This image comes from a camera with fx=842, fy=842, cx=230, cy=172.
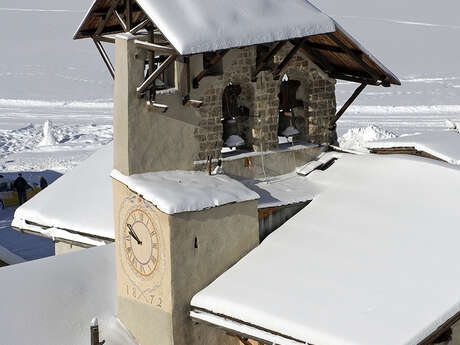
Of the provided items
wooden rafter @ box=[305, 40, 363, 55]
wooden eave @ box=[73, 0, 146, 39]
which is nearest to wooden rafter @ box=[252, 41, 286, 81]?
wooden rafter @ box=[305, 40, 363, 55]

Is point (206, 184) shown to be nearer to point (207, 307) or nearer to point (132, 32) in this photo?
point (207, 307)

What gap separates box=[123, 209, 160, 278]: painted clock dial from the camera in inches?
520

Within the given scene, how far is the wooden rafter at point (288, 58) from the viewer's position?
14.9 m

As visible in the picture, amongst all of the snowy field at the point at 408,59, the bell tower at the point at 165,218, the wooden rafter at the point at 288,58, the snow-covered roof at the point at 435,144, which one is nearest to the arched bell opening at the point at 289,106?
the wooden rafter at the point at 288,58

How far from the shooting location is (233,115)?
15508 mm

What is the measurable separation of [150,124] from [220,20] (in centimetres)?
202

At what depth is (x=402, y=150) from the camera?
21.4 metres

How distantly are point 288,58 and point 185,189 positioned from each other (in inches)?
136

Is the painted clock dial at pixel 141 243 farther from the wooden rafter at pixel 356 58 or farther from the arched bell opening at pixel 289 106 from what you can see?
the wooden rafter at pixel 356 58

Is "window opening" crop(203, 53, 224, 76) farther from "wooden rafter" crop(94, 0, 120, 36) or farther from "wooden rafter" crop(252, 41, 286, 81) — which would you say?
"wooden rafter" crop(94, 0, 120, 36)

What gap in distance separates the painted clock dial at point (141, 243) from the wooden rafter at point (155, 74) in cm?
196

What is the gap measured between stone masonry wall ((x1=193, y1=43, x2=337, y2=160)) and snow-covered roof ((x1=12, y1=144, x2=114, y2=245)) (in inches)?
162

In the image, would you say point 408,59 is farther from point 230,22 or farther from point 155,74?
point 155,74

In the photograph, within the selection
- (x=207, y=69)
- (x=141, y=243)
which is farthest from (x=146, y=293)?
(x=207, y=69)
